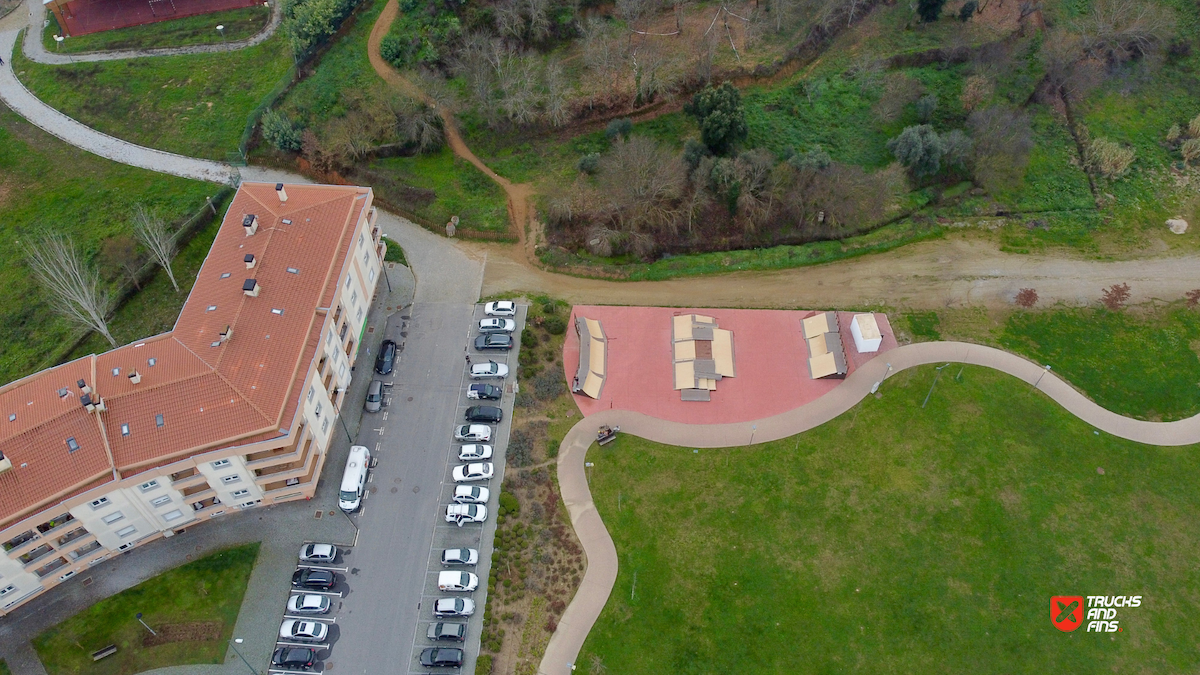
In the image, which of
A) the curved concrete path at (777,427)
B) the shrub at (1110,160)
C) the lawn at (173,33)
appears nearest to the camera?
the curved concrete path at (777,427)

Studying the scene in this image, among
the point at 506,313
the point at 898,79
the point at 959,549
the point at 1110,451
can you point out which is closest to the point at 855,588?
the point at 959,549

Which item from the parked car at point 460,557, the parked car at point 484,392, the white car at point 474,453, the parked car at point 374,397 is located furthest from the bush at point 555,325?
the parked car at point 460,557

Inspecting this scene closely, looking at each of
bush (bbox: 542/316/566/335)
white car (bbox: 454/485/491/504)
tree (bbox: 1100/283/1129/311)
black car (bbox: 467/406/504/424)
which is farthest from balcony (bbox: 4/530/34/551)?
tree (bbox: 1100/283/1129/311)

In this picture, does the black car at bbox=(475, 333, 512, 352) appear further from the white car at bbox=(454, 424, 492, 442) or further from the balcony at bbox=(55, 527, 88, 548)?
the balcony at bbox=(55, 527, 88, 548)

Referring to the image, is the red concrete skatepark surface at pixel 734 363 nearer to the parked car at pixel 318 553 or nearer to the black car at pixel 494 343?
the black car at pixel 494 343

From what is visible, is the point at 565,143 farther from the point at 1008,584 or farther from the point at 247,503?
the point at 1008,584
